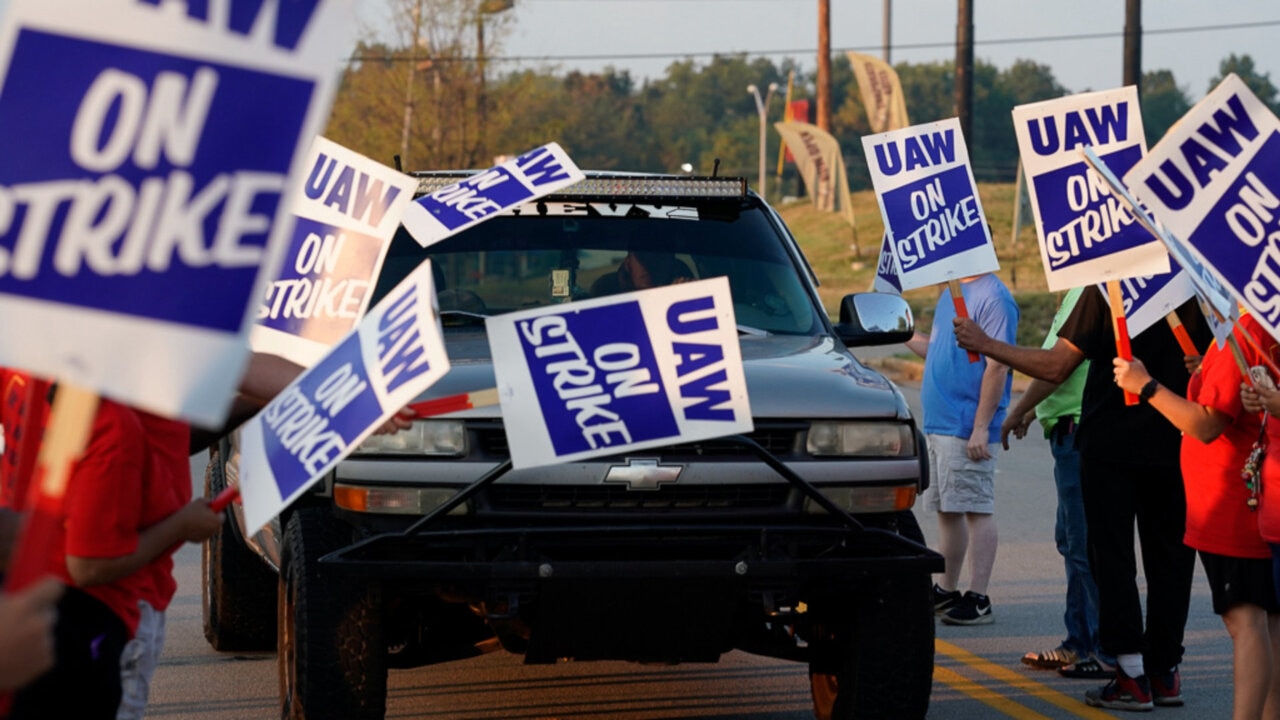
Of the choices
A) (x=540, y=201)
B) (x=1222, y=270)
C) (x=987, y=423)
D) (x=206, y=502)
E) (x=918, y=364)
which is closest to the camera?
(x=206, y=502)

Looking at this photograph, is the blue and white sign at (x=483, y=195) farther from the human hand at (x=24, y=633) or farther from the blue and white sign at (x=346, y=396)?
the human hand at (x=24, y=633)

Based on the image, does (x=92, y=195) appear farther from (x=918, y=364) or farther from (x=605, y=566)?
(x=918, y=364)

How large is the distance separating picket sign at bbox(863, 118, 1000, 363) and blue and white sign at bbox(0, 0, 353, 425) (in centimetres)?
451

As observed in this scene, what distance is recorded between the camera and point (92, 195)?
2854 mm

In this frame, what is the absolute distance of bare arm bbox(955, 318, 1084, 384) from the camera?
22.1 feet

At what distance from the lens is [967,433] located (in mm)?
8672

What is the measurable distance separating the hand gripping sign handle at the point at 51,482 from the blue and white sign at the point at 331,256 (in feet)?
10.6

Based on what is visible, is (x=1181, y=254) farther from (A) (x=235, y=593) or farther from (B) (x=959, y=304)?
(A) (x=235, y=593)

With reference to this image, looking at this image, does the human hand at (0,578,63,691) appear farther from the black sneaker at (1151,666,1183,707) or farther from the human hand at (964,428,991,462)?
the human hand at (964,428,991,462)

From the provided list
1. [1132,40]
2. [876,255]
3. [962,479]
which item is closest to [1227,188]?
[962,479]

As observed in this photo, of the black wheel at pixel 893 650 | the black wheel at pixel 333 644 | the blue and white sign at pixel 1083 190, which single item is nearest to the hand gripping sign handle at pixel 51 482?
the black wheel at pixel 333 644

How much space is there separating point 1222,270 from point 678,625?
196 centimetres

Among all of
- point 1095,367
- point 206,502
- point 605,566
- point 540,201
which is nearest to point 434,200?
point 540,201

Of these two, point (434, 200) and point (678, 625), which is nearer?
point (678, 625)
